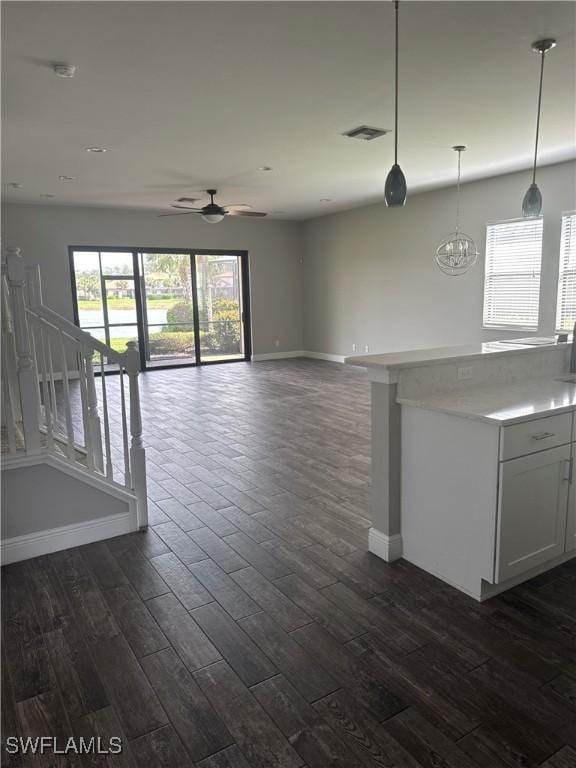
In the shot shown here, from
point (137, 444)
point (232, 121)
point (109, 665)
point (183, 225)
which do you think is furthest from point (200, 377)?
point (109, 665)

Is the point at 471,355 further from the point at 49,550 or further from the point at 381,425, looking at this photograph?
the point at 49,550

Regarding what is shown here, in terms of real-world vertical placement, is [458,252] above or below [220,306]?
above

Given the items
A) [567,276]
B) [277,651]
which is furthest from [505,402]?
[567,276]

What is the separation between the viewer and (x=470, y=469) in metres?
2.43

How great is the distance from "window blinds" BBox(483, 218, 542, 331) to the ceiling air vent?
2829 millimetres

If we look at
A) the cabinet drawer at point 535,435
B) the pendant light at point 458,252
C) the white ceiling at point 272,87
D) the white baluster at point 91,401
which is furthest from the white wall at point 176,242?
the cabinet drawer at point 535,435

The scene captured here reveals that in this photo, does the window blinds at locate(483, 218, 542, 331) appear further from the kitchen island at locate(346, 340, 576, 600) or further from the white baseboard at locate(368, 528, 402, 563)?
the white baseboard at locate(368, 528, 402, 563)

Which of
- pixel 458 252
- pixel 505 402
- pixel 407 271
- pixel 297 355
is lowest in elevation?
pixel 297 355

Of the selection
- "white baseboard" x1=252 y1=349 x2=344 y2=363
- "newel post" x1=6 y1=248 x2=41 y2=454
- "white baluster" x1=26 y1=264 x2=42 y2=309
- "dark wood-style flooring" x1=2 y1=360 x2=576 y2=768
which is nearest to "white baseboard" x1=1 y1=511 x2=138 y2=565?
"dark wood-style flooring" x1=2 y1=360 x2=576 y2=768

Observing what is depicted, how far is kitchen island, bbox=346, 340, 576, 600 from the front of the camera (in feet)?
7.79

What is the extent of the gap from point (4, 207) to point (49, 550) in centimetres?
709

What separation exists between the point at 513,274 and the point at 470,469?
208 inches

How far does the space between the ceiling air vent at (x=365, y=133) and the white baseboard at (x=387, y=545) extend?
3528 millimetres

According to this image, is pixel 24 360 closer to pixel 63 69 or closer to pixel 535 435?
pixel 63 69
